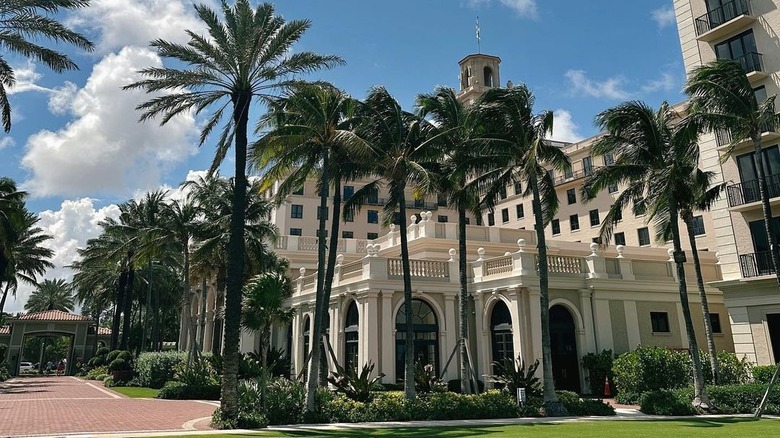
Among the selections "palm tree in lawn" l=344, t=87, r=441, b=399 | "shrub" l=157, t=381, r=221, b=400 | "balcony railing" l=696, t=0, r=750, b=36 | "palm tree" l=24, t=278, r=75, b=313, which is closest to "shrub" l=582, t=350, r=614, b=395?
"palm tree in lawn" l=344, t=87, r=441, b=399

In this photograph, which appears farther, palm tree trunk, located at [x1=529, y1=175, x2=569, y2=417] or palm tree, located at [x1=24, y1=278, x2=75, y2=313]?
palm tree, located at [x1=24, y1=278, x2=75, y2=313]

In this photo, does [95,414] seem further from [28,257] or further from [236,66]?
[28,257]

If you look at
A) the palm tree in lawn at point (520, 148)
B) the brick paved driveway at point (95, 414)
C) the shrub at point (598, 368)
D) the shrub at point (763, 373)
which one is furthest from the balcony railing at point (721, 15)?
the brick paved driveway at point (95, 414)

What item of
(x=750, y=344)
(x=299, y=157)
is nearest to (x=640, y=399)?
(x=750, y=344)

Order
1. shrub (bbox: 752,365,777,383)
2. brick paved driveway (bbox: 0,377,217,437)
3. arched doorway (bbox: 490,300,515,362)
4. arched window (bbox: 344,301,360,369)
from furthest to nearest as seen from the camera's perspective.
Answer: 1. arched window (bbox: 344,301,360,369)
2. arched doorway (bbox: 490,300,515,362)
3. shrub (bbox: 752,365,777,383)
4. brick paved driveway (bbox: 0,377,217,437)

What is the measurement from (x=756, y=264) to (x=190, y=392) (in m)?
27.1

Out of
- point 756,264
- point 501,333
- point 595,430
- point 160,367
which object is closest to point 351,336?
point 501,333

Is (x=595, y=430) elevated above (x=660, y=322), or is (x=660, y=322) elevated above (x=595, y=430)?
(x=660, y=322)

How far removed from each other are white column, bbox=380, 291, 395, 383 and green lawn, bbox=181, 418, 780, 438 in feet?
28.5

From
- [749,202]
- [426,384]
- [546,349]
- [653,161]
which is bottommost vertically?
[426,384]

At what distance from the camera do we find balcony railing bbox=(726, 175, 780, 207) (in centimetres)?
2412

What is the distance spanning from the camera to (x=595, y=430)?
49.3 feet

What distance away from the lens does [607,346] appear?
2659 cm

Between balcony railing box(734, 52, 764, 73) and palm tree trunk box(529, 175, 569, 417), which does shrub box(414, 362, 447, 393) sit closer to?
palm tree trunk box(529, 175, 569, 417)
